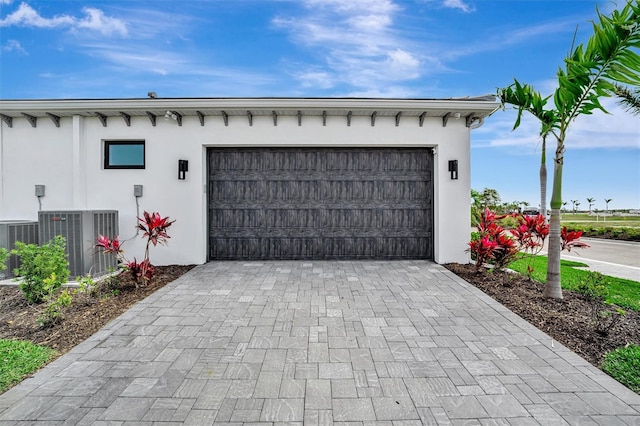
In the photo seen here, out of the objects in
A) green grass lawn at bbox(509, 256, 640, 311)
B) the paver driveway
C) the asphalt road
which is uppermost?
the paver driveway

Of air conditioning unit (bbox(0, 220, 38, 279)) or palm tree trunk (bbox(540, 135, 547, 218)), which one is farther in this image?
air conditioning unit (bbox(0, 220, 38, 279))

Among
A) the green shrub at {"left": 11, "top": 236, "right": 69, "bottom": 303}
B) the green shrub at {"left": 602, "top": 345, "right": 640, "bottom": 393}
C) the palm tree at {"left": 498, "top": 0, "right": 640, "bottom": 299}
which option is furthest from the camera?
the green shrub at {"left": 11, "top": 236, "right": 69, "bottom": 303}

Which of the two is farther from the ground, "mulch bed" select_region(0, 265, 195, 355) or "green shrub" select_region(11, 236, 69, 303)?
"green shrub" select_region(11, 236, 69, 303)

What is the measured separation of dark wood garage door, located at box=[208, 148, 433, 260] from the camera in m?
6.51

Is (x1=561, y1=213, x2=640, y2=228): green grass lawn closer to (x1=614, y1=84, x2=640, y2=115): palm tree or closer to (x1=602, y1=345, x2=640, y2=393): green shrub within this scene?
(x1=614, y1=84, x2=640, y2=115): palm tree

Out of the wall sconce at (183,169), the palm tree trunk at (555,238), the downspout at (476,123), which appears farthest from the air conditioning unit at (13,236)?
the downspout at (476,123)

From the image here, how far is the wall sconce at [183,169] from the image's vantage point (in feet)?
20.1

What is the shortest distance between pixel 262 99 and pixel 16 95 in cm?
521

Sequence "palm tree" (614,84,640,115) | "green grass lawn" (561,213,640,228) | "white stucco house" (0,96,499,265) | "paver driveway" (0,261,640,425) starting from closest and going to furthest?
"paver driveway" (0,261,640,425) < "palm tree" (614,84,640,115) < "white stucco house" (0,96,499,265) < "green grass lawn" (561,213,640,228)

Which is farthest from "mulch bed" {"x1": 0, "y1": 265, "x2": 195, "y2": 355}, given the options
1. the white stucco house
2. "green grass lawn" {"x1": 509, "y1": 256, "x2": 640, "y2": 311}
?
"green grass lawn" {"x1": 509, "y1": 256, "x2": 640, "y2": 311}

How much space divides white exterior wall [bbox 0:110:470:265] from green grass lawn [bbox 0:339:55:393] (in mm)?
3502

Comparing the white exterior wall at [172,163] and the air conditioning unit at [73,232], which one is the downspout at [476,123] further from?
the air conditioning unit at [73,232]

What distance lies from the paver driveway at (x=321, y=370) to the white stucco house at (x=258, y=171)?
258 centimetres

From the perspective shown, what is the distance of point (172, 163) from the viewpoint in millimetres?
6215
